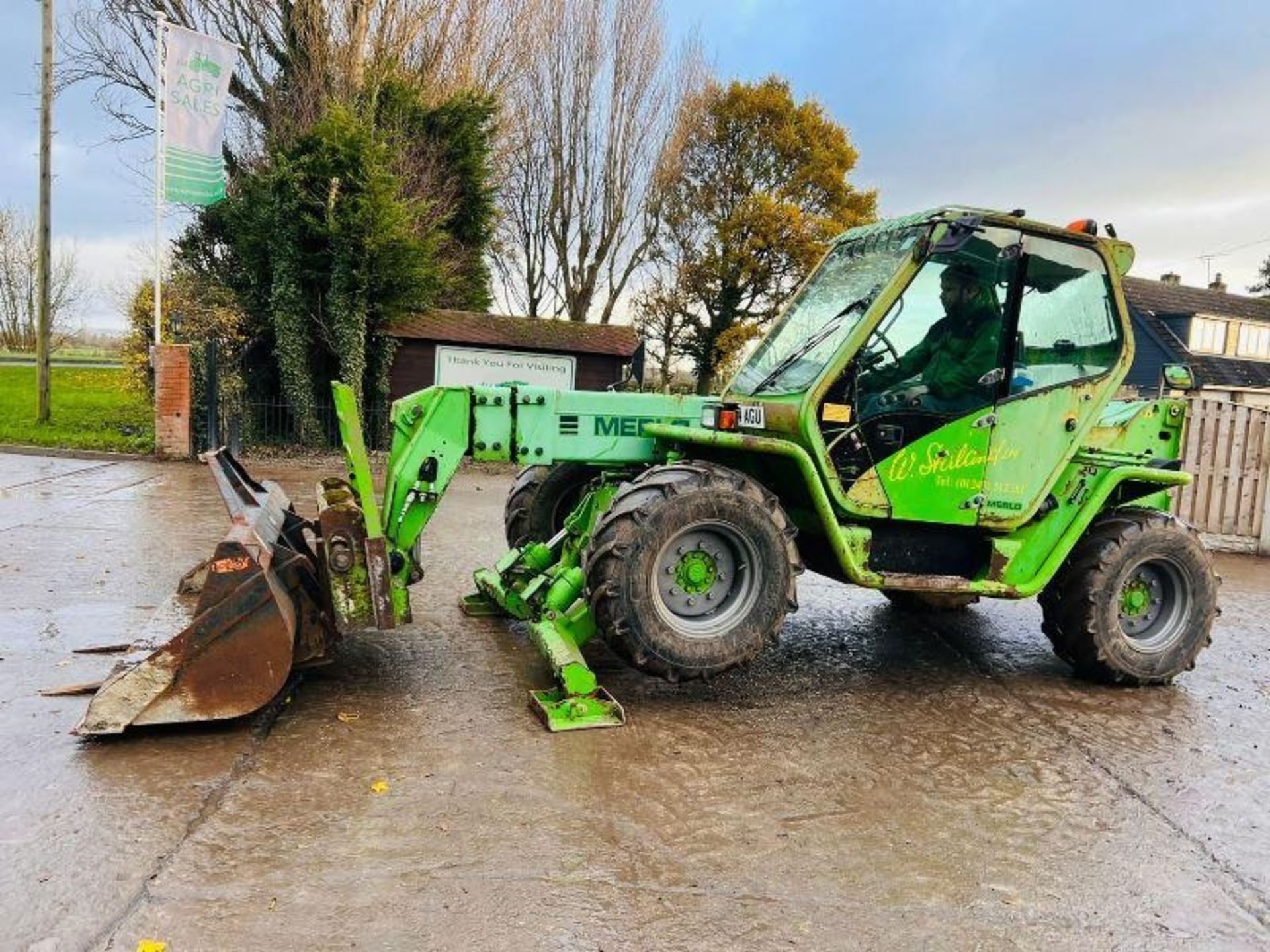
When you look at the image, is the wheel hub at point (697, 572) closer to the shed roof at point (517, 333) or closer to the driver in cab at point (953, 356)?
the driver in cab at point (953, 356)

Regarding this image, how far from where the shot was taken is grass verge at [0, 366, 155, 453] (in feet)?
45.7

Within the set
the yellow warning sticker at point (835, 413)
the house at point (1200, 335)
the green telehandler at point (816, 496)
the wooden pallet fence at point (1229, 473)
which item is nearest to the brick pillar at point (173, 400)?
the green telehandler at point (816, 496)

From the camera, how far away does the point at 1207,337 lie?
31.1m

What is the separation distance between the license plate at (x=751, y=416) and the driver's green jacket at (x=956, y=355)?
773mm

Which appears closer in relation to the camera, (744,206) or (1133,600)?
(1133,600)

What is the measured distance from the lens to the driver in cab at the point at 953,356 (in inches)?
188

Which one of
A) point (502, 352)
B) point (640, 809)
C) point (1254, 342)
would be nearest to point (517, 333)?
point (502, 352)

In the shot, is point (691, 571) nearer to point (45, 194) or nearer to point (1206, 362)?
point (45, 194)

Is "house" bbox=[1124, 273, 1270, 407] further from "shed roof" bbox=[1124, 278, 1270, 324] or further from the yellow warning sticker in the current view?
the yellow warning sticker

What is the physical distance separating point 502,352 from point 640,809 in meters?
13.6

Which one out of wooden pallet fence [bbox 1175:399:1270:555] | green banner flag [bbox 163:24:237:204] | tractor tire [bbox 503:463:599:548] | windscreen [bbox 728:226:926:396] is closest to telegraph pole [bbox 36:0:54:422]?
green banner flag [bbox 163:24:237:204]

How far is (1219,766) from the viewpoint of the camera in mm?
4242

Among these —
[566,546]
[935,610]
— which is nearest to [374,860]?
[566,546]

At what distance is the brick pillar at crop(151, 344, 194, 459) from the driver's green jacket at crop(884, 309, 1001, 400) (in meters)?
11.7
